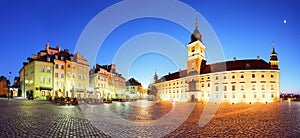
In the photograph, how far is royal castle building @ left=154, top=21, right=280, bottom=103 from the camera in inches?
2415

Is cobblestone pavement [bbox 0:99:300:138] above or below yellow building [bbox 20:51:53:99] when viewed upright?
below

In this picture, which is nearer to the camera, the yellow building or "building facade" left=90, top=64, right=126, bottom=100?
the yellow building

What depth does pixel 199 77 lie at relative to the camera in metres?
74.4

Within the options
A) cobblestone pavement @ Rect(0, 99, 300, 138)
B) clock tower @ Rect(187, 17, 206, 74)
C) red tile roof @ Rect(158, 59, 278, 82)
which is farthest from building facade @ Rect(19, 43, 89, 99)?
red tile roof @ Rect(158, 59, 278, 82)

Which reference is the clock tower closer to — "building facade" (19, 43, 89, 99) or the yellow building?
"building facade" (19, 43, 89, 99)

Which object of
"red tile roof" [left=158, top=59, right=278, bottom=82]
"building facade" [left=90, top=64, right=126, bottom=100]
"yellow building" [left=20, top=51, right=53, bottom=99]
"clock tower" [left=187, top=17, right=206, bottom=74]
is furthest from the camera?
"clock tower" [left=187, top=17, right=206, bottom=74]

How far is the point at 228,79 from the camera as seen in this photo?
217ft

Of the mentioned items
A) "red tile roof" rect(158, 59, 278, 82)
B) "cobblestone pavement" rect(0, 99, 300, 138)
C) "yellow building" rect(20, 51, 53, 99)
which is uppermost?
"red tile roof" rect(158, 59, 278, 82)

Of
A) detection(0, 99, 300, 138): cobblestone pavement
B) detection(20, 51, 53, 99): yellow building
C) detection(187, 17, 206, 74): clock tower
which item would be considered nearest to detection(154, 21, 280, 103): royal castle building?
detection(187, 17, 206, 74): clock tower

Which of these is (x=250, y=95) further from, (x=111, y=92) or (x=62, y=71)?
(x=62, y=71)

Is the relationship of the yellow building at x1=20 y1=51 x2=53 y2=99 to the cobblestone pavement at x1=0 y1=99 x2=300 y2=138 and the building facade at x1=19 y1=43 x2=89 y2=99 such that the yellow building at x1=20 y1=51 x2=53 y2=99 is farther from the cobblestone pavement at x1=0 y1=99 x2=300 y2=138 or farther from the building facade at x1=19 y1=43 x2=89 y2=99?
the cobblestone pavement at x1=0 y1=99 x2=300 y2=138

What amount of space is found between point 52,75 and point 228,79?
170 ft

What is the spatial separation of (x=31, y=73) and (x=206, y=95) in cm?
5292

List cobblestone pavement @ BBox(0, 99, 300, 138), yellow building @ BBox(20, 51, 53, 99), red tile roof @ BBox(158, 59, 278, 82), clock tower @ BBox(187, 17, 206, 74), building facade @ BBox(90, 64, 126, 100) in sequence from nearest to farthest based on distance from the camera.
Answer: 1. cobblestone pavement @ BBox(0, 99, 300, 138)
2. yellow building @ BBox(20, 51, 53, 99)
3. red tile roof @ BBox(158, 59, 278, 82)
4. building facade @ BBox(90, 64, 126, 100)
5. clock tower @ BBox(187, 17, 206, 74)
